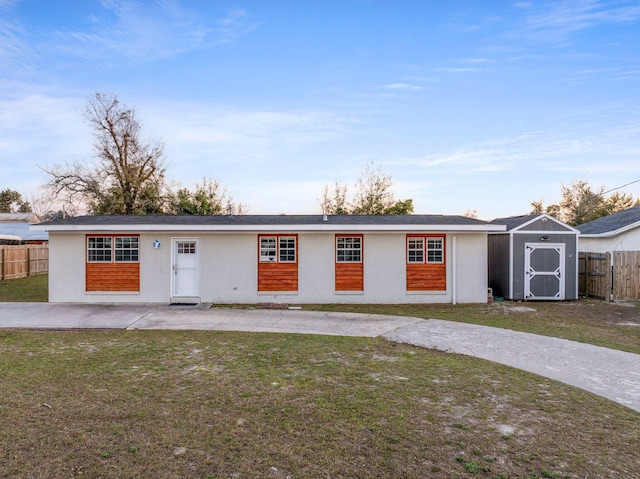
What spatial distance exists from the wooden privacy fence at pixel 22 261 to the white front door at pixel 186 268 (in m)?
13.3

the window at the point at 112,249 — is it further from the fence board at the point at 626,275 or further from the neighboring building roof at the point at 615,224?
the neighboring building roof at the point at 615,224

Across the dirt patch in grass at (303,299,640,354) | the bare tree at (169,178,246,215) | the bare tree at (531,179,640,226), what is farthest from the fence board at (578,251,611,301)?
the bare tree at (169,178,246,215)

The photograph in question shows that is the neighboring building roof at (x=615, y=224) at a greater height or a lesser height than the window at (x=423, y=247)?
greater

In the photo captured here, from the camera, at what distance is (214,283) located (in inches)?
489

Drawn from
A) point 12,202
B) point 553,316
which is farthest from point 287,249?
point 12,202

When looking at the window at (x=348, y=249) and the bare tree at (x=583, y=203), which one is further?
the bare tree at (x=583, y=203)

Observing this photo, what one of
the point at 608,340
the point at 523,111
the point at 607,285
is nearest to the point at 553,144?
the point at 523,111

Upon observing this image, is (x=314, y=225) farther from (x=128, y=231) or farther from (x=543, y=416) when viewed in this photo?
(x=543, y=416)

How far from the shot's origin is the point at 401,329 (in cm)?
871

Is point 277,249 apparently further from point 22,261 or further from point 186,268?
point 22,261

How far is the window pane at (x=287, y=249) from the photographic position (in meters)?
12.6

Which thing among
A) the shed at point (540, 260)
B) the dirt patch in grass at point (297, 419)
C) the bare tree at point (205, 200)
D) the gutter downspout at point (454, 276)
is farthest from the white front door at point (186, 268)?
the bare tree at point (205, 200)

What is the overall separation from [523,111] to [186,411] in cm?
1610

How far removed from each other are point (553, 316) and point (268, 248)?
8409mm
